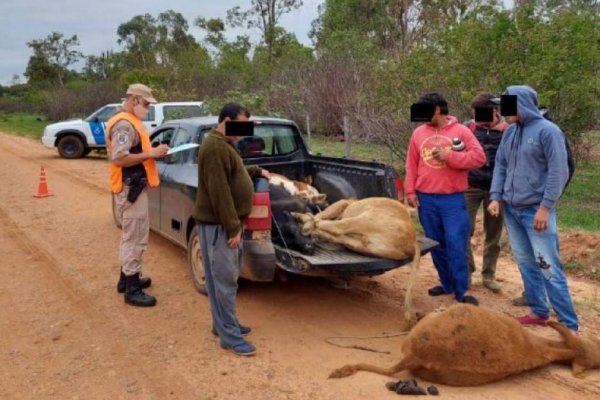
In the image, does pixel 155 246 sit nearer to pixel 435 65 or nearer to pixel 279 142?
pixel 279 142

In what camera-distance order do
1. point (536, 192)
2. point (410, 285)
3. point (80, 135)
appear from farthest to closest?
1. point (80, 135)
2. point (410, 285)
3. point (536, 192)

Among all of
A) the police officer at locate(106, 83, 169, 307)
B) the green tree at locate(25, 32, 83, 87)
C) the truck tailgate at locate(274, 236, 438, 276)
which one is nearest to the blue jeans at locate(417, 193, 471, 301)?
the truck tailgate at locate(274, 236, 438, 276)

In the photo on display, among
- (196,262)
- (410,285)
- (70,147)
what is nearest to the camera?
(410,285)

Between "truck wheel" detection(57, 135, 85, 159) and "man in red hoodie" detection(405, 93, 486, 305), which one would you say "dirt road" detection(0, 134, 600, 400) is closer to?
"man in red hoodie" detection(405, 93, 486, 305)

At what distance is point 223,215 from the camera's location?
4.10 metres

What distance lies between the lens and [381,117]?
40.9 ft

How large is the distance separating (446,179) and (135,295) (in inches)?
119

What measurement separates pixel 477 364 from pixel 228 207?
194 centimetres

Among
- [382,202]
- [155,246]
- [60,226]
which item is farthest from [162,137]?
[382,202]

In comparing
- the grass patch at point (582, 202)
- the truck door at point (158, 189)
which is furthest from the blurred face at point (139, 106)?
the grass patch at point (582, 202)

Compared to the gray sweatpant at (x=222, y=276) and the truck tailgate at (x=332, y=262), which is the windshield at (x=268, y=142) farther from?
the gray sweatpant at (x=222, y=276)

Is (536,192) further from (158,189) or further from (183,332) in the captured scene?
(158,189)

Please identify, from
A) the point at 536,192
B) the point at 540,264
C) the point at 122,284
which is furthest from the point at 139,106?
the point at 540,264

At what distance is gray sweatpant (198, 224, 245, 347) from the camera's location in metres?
4.25
